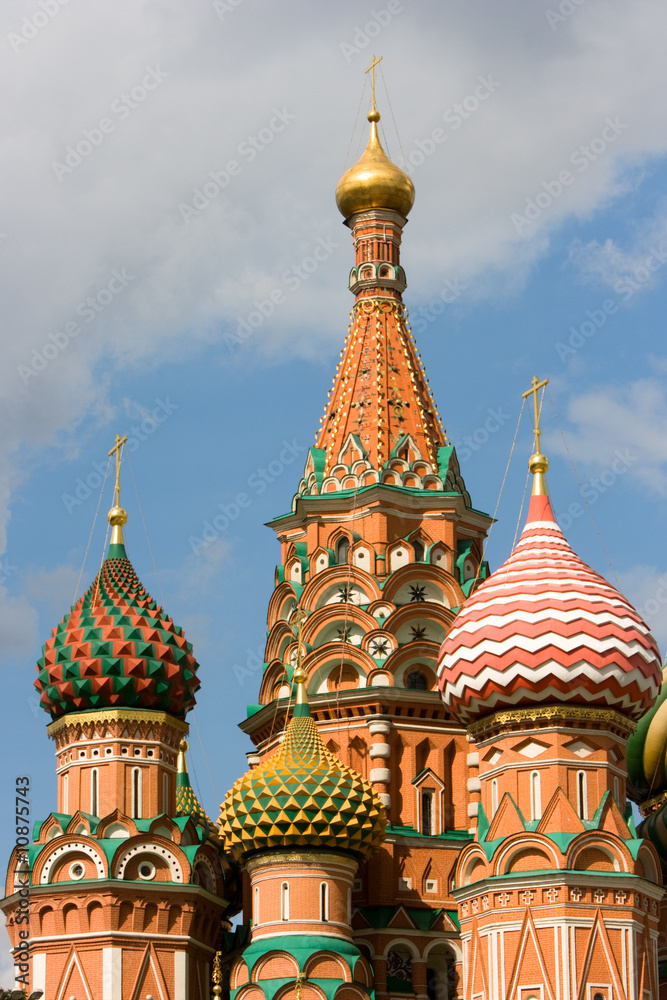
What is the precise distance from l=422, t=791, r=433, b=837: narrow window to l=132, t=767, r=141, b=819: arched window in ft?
15.8

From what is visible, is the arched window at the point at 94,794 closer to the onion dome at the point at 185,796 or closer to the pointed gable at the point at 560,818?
the onion dome at the point at 185,796

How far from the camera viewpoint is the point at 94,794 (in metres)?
40.7

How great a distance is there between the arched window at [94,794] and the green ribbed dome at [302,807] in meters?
2.73

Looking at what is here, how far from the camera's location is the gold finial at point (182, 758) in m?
41.9

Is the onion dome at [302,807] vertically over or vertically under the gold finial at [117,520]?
under

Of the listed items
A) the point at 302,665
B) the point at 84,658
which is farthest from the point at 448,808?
the point at 84,658

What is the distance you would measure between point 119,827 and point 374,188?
13.5m

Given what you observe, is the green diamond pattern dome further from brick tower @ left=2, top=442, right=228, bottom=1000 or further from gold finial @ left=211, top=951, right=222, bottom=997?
gold finial @ left=211, top=951, right=222, bottom=997

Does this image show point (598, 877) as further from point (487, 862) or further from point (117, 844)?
point (117, 844)

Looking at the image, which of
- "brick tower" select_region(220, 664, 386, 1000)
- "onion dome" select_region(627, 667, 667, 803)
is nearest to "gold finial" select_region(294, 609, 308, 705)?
"brick tower" select_region(220, 664, 386, 1000)

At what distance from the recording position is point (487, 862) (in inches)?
1468

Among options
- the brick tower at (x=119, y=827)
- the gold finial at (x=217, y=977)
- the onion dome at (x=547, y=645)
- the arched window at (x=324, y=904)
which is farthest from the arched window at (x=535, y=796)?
the brick tower at (x=119, y=827)

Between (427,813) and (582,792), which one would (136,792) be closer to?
(427,813)

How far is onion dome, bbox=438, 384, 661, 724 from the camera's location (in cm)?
3766
